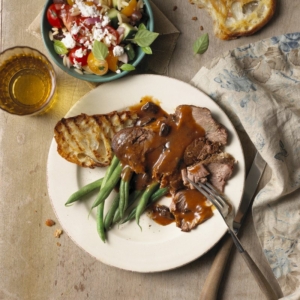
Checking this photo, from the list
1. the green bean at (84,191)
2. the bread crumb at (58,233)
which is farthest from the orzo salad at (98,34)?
the bread crumb at (58,233)

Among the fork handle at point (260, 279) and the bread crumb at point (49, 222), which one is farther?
the bread crumb at point (49, 222)

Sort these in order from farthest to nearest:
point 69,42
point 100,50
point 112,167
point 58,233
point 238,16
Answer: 1. point 58,233
2. point 238,16
3. point 112,167
4. point 69,42
5. point 100,50

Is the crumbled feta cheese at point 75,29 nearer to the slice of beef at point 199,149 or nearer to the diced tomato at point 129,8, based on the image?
the diced tomato at point 129,8

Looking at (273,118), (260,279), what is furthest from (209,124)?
(260,279)

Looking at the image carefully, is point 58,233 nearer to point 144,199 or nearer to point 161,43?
point 144,199

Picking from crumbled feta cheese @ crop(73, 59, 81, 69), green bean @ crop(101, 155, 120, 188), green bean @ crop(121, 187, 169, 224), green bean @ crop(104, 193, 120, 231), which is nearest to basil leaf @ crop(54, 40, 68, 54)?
crumbled feta cheese @ crop(73, 59, 81, 69)

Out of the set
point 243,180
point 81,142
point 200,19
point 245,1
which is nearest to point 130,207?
point 81,142

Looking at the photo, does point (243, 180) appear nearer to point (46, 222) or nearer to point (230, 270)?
point (230, 270)
